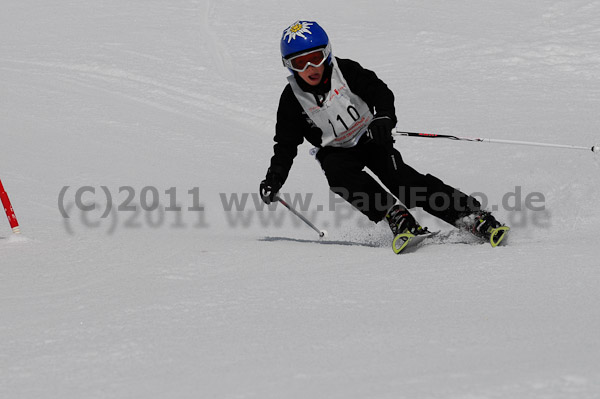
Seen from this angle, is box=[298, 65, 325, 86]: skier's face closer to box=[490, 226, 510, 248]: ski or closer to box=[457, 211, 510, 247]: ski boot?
→ box=[457, 211, 510, 247]: ski boot

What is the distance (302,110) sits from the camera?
4.69 m

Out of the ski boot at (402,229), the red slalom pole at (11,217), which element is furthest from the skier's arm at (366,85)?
the red slalom pole at (11,217)

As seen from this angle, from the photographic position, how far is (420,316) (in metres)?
2.70

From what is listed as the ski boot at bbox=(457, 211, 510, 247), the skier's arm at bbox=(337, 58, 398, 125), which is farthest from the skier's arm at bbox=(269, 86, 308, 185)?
the ski boot at bbox=(457, 211, 510, 247)

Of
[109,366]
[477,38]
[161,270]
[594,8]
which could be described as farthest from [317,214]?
[594,8]

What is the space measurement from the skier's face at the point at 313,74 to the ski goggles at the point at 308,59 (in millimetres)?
28

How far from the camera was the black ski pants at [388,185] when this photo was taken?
14.3 feet

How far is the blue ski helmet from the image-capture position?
4.33 meters

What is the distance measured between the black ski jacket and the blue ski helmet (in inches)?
7.9

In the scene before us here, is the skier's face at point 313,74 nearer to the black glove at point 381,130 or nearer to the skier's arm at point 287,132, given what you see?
the skier's arm at point 287,132

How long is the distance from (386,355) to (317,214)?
12.8 feet

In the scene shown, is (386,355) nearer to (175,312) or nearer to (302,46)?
(175,312)

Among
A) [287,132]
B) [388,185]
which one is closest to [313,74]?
[287,132]

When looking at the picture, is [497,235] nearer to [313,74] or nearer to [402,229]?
[402,229]
